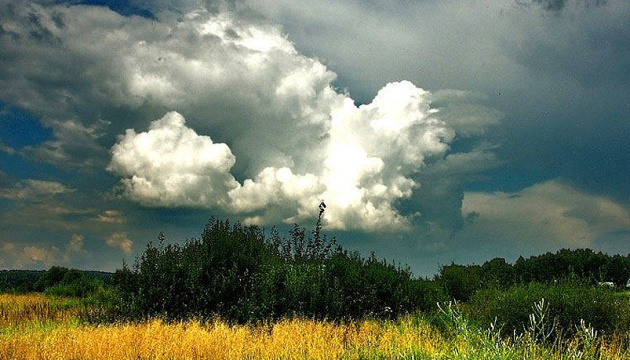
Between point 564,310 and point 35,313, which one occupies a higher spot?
point 564,310

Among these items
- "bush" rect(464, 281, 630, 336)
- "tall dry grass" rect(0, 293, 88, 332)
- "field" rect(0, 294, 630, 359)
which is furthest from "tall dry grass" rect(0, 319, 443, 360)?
"tall dry grass" rect(0, 293, 88, 332)

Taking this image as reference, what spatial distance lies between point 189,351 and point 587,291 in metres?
8.65

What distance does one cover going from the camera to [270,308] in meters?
12.4

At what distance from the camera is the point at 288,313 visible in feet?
41.1

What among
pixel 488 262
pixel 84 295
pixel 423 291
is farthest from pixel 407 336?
pixel 84 295

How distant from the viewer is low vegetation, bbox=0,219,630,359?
9344mm

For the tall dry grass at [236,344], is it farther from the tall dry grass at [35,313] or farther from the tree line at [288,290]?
the tall dry grass at [35,313]

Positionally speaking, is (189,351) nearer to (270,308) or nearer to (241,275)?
(270,308)

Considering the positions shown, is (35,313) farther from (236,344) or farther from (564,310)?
(564,310)

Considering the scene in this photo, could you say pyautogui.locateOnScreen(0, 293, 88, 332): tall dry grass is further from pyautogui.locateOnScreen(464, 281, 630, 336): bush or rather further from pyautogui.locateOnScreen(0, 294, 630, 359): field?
pyautogui.locateOnScreen(464, 281, 630, 336): bush

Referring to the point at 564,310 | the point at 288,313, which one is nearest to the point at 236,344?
the point at 288,313

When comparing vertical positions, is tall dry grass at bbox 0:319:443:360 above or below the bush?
below

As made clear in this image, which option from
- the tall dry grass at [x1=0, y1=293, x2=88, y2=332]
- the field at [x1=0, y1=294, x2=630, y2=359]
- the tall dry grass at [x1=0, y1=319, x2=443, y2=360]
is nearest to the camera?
the field at [x1=0, y1=294, x2=630, y2=359]

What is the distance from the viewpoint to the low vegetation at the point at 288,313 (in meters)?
9.34
